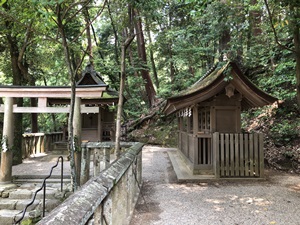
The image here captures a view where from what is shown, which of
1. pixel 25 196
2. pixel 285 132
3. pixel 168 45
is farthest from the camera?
pixel 168 45

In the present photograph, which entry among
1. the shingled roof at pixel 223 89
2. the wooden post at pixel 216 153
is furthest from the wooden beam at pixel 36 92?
the wooden post at pixel 216 153

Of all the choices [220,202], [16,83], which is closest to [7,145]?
[16,83]

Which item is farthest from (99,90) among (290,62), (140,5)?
(290,62)

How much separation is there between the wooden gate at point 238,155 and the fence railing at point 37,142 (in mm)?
10652

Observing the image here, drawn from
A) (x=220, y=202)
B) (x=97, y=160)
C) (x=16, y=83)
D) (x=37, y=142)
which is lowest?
(x=220, y=202)

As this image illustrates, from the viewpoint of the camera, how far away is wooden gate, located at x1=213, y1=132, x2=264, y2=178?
664 cm

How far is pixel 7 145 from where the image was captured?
7105mm

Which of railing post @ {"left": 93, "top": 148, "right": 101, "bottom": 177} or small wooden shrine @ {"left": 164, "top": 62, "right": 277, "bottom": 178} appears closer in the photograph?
railing post @ {"left": 93, "top": 148, "right": 101, "bottom": 177}

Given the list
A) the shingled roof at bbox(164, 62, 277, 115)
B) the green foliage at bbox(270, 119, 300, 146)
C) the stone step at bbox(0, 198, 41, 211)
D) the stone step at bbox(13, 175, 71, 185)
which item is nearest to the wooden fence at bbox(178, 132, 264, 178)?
the shingled roof at bbox(164, 62, 277, 115)

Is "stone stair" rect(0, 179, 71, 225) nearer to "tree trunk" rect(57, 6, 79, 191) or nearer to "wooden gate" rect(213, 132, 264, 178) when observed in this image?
"tree trunk" rect(57, 6, 79, 191)

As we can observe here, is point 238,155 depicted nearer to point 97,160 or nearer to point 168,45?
point 97,160

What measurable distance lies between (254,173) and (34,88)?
24.3 ft

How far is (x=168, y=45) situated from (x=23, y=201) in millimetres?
14073

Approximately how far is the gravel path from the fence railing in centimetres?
883
